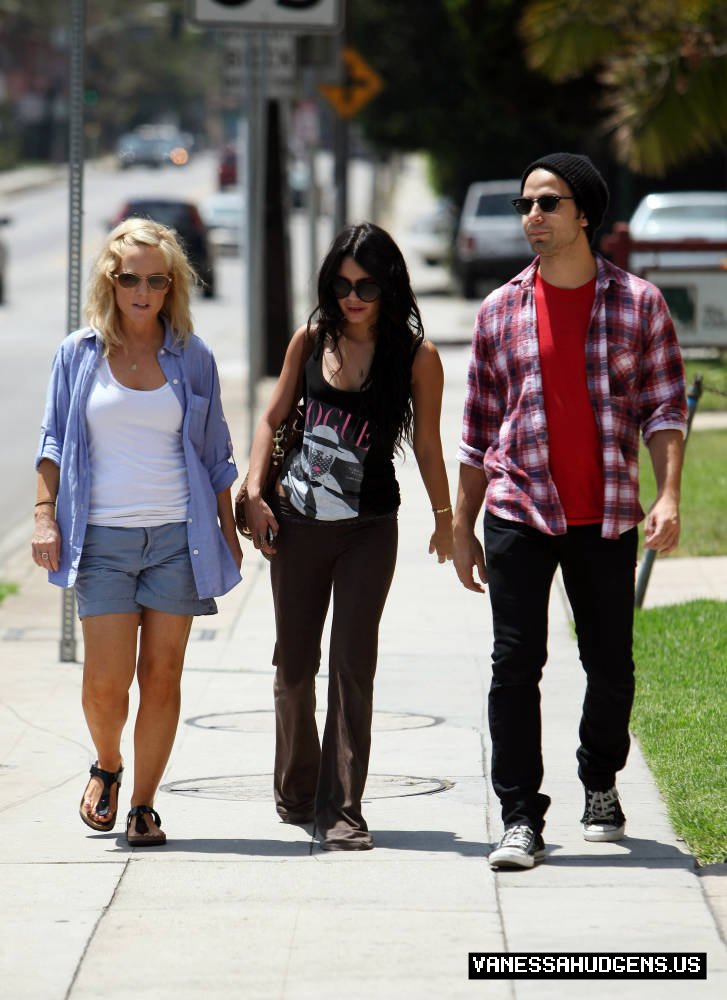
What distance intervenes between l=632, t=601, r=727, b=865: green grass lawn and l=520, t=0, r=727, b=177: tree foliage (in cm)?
934

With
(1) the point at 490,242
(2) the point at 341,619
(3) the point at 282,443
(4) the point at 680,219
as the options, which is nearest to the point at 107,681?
(2) the point at 341,619

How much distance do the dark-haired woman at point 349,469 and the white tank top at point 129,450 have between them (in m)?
0.27

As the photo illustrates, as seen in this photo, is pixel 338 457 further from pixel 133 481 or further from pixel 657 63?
pixel 657 63

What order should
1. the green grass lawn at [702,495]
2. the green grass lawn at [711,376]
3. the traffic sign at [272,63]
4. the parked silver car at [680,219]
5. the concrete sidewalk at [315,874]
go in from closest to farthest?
the concrete sidewalk at [315,874], the green grass lawn at [702,495], the traffic sign at [272,63], the green grass lawn at [711,376], the parked silver car at [680,219]

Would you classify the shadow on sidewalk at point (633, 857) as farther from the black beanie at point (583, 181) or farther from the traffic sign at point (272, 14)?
the traffic sign at point (272, 14)

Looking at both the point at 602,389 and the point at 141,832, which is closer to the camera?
the point at 602,389

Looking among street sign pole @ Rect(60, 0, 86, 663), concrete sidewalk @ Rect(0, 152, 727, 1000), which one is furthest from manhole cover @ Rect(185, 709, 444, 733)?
street sign pole @ Rect(60, 0, 86, 663)

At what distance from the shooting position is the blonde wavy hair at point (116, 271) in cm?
555

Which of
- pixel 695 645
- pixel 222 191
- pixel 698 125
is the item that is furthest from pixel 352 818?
pixel 222 191

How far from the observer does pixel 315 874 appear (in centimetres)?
526

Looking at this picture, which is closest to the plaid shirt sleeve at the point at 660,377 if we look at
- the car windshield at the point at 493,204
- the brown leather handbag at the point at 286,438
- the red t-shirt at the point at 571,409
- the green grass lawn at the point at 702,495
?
the red t-shirt at the point at 571,409

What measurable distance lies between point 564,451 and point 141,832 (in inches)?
64.0

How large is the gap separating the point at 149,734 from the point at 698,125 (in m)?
13.1

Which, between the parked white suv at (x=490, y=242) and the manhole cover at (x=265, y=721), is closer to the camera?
the manhole cover at (x=265, y=721)
